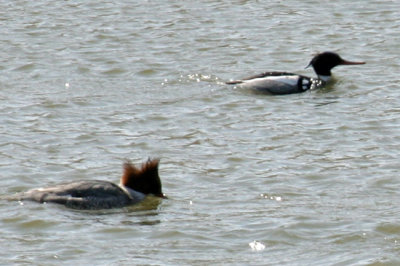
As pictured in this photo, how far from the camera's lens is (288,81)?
16297 millimetres

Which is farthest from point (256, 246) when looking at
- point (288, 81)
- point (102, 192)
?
point (288, 81)

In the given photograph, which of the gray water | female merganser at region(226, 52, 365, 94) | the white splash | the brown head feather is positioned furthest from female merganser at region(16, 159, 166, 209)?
female merganser at region(226, 52, 365, 94)

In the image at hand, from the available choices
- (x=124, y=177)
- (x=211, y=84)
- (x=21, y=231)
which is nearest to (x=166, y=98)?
(x=211, y=84)

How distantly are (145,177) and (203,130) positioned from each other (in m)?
2.69

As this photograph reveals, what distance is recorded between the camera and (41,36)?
19.5 metres

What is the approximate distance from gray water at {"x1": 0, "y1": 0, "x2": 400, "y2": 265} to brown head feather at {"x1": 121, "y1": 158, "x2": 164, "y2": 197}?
198 millimetres

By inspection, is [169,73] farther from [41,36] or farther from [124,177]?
[124,177]

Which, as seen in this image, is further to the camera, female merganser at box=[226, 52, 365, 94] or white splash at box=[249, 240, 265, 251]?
female merganser at box=[226, 52, 365, 94]

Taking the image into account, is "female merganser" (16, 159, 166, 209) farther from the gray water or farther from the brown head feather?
the gray water

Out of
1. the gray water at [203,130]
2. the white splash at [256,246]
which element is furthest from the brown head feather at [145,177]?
the white splash at [256,246]

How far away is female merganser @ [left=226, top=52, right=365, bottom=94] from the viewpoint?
16219 mm

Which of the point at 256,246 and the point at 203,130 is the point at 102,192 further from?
the point at 203,130

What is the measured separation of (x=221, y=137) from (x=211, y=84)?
2848 mm

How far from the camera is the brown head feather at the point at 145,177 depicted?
1156 cm
